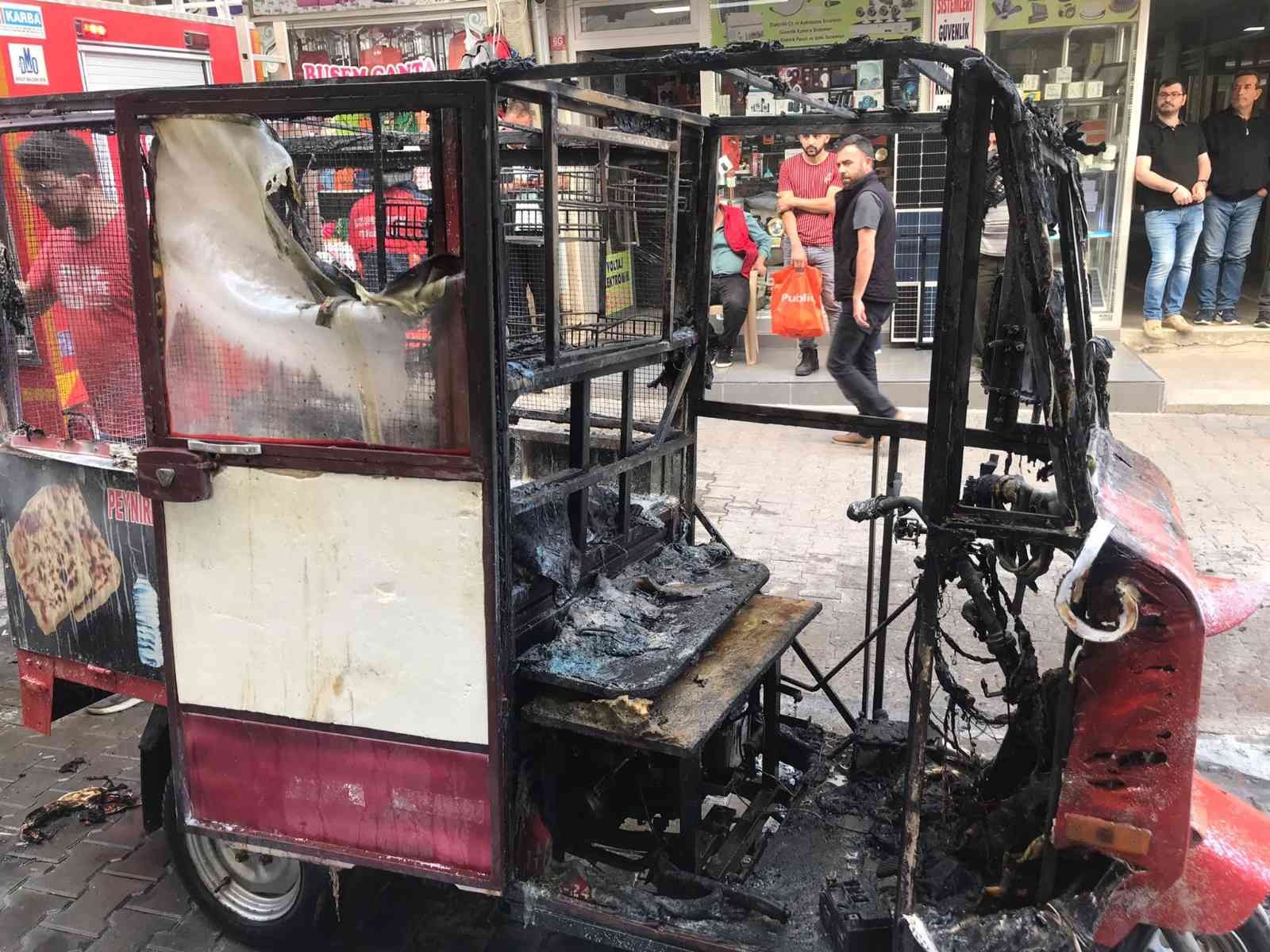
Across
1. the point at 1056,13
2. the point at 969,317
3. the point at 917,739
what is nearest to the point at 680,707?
the point at 917,739

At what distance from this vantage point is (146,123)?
Answer: 2.53m

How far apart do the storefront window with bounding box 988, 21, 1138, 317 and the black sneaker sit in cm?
302

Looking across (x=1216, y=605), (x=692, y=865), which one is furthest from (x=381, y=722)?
(x=1216, y=605)

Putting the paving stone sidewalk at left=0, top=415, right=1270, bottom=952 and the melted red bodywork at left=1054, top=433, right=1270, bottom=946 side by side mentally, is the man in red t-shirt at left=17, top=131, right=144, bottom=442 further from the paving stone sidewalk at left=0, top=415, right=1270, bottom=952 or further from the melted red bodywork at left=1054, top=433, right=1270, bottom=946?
the melted red bodywork at left=1054, top=433, right=1270, bottom=946

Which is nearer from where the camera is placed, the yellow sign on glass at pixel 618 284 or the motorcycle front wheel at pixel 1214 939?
the motorcycle front wheel at pixel 1214 939

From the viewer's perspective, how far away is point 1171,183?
10039mm

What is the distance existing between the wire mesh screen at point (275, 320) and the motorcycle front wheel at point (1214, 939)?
Answer: 6.53ft

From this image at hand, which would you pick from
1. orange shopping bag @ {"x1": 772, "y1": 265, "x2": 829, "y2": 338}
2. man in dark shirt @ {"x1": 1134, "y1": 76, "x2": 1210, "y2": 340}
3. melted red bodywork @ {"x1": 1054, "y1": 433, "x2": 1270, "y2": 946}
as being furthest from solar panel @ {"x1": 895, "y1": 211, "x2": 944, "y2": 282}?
melted red bodywork @ {"x1": 1054, "y1": 433, "x2": 1270, "y2": 946}

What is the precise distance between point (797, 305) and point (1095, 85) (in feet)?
14.4

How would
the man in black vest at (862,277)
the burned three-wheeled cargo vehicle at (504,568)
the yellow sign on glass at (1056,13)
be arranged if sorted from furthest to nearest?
1. the yellow sign on glass at (1056,13)
2. the man in black vest at (862,277)
3. the burned three-wheeled cargo vehicle at (504,568)

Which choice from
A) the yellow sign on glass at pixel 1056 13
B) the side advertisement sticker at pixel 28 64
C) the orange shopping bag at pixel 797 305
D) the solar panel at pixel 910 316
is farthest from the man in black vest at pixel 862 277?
the side advertisement sticker at pixel 28 64

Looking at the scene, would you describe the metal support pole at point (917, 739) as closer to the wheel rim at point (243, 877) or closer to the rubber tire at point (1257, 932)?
the rubber tire at point (1257, 932)

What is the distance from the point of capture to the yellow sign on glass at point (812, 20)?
10234mm

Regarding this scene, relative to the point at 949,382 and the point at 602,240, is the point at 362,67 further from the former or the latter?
the point at 949,382
